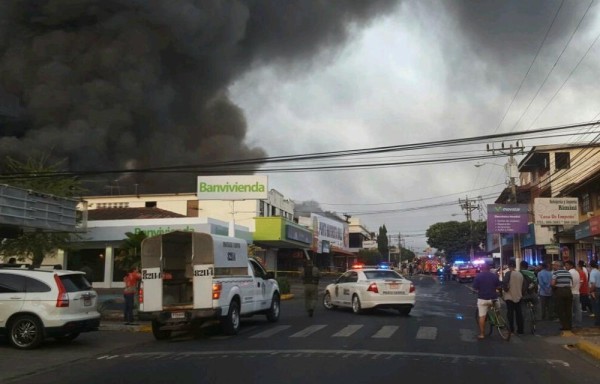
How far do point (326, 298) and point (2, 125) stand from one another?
24.2 meters

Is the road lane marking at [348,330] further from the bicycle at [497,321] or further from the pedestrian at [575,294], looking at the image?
the pedestrian at [575,294]

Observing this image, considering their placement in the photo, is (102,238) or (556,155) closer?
(102,238)

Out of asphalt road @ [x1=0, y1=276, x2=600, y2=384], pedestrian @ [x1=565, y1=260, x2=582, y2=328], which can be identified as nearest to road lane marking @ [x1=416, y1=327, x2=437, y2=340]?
asphalt road @ [x1=0, y1=276, x2=600, y2=384]

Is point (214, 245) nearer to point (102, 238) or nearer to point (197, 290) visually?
point (197, 290)

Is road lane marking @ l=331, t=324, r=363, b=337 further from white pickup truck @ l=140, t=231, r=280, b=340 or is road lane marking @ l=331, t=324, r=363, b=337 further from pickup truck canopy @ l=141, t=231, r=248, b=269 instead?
pickup truck canopy @ l=141, t=231, r=248, b=269

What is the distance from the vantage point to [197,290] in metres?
12.0

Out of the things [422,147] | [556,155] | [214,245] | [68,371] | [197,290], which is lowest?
[68,371]

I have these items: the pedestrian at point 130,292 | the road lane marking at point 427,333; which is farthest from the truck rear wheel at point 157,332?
the road lane marking at point 427,333

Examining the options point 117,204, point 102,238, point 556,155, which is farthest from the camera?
point 117,204

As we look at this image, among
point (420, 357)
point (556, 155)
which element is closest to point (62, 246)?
point (420, 357)

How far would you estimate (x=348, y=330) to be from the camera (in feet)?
41.1

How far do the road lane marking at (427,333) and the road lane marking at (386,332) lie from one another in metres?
0.53

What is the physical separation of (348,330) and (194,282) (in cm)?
334

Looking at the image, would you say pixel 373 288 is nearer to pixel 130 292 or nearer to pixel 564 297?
pixel 564 297
